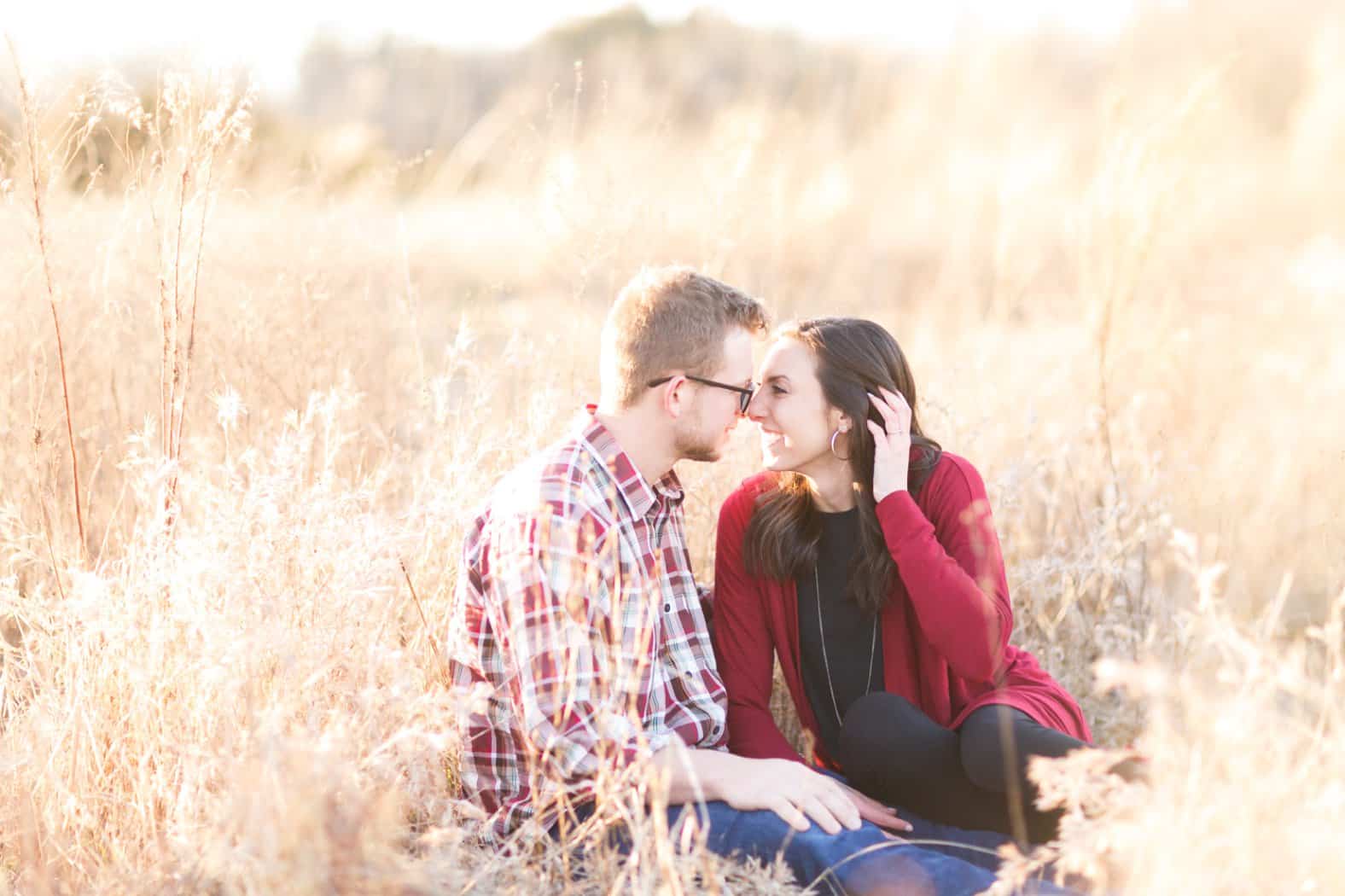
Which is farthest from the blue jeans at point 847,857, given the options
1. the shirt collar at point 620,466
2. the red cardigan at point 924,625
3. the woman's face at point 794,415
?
the woman's face at point 794,415

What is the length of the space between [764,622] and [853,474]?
0.44 m

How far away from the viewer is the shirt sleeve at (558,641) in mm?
2207

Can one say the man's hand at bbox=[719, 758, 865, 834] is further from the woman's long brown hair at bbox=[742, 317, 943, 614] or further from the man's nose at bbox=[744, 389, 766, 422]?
the man's nose at bbox=[744, 389, 766, 422]

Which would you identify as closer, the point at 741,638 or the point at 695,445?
the point at 695,445

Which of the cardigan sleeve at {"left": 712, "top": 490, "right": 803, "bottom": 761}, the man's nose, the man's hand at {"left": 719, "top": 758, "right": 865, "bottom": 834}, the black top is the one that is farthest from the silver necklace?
the man's hand at {"left": 719, "top": 758, "right": 865, "bottom": 834}

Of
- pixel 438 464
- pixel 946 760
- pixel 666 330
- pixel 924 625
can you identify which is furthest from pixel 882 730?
pixel 438 464

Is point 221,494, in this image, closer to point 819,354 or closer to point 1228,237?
point 819,354

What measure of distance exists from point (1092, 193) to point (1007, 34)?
4359mm

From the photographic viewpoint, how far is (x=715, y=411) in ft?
8.73

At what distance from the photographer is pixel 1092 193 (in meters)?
3.91

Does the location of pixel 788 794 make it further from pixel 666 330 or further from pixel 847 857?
pixel 666 330

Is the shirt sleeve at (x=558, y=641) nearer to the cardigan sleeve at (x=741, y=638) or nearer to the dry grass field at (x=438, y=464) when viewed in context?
the dry grass field at (x=438, y=464)

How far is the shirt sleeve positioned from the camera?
2207mm

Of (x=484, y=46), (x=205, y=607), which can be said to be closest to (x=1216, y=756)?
(x=205, y=607)
